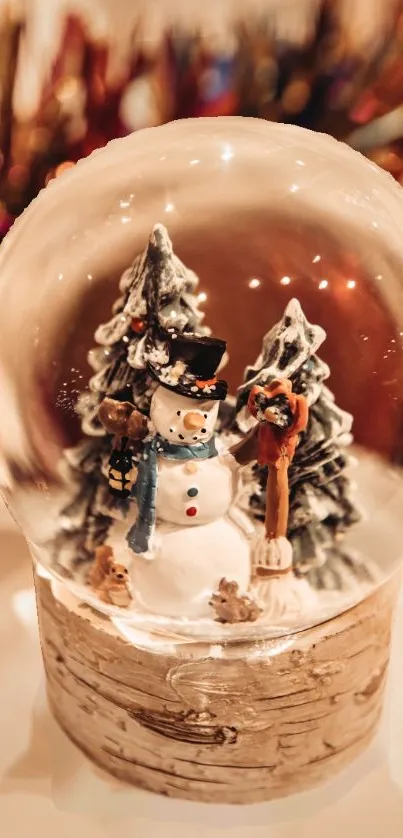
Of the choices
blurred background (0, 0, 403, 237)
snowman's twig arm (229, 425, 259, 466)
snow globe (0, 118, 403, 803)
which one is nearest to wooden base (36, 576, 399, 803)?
snow globe (0, 118, 403, 803)

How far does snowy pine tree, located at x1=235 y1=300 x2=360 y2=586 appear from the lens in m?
0.55

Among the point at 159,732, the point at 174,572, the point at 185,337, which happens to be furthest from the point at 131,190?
the point at 159,732

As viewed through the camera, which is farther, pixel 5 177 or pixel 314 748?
pixel 5 177

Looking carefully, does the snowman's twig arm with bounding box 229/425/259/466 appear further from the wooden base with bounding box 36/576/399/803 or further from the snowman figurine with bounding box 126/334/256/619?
the wooden base with bounding box 36/576/399/803

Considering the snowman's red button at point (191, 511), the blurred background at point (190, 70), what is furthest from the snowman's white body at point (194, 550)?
the blurred background at point (190, 70)

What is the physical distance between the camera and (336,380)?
23.6 inches

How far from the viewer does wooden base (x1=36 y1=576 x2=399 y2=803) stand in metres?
0.58

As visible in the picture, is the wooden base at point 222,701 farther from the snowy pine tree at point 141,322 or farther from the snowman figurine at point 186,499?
the snowy pine tree at point 141,322

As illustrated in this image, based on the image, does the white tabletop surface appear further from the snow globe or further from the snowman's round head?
the snowman's round head

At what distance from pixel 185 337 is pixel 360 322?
0.14 m

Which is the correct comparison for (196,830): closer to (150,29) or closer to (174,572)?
(174,572)

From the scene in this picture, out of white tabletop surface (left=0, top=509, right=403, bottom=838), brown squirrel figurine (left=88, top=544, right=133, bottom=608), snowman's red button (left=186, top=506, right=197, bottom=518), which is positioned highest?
snowman's red button (left=186, top=506, right=197, bottom=518)

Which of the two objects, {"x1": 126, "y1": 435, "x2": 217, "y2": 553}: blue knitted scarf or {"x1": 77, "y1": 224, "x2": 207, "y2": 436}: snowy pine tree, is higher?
{"x1": 77, "y1": 224, "x2": 207, "y2": 436}: snowy pine tree

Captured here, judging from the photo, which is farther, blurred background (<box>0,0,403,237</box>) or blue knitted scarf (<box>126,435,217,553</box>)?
blurred background (<box>0,0,403,237</box>)
